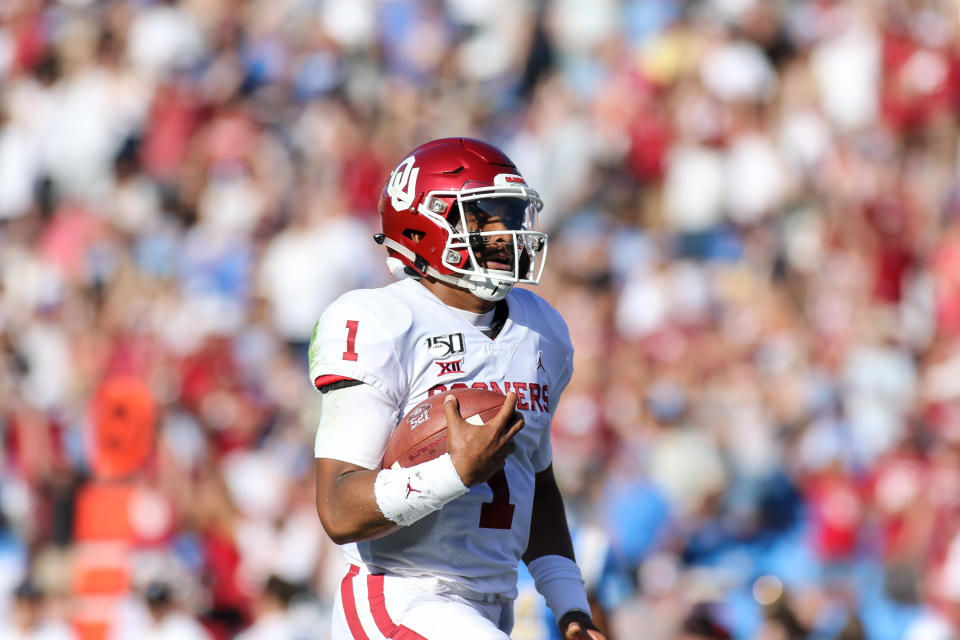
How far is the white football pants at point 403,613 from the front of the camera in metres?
3.32

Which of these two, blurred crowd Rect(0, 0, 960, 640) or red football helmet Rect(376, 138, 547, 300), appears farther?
blurred crowd Rect(0, 0, 960, 640)

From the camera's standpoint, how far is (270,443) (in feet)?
31.8

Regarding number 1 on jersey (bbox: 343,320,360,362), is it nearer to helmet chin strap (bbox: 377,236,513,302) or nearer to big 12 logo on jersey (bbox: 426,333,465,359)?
big 12 logo on jersey (bbox: 426,333,465,359)

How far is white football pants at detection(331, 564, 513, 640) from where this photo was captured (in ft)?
10.9

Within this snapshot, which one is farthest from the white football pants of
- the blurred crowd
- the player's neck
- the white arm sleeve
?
the blurred crowd

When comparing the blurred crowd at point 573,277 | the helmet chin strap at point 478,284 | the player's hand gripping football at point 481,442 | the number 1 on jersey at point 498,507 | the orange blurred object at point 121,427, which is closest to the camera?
the player's hand gripping football at point 481,442

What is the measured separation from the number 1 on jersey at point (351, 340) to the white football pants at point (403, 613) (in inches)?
22.3

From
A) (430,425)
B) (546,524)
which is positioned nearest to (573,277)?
(546,524)

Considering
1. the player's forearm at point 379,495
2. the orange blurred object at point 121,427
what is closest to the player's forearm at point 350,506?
the player's forearm at point 379,495

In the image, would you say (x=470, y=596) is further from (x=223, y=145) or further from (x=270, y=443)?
(x=223, y=145)

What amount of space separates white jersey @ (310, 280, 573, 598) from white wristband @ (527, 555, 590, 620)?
0.66 ft

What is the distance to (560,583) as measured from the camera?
12.5 ft

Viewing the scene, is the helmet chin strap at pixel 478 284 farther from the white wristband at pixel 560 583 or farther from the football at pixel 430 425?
the white wristband at pixel 560 583

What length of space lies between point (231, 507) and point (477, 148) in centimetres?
554
